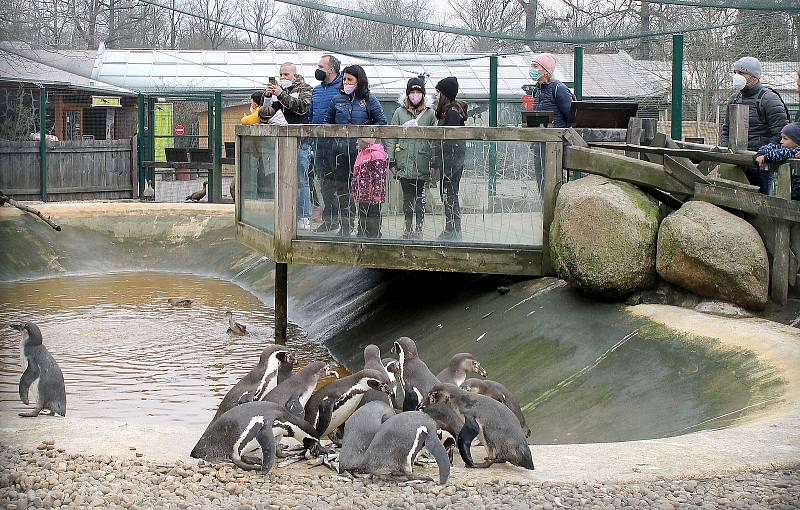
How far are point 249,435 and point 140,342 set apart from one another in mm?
8272

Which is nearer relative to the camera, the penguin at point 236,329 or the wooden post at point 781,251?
the wooden post at point 781,251

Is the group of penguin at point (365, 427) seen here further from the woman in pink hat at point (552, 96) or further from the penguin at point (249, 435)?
the woman in pink hat at point (552, 96)

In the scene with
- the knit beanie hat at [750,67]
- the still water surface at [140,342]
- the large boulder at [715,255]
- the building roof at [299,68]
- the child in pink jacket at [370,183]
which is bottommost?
the still water surface at [140,342]

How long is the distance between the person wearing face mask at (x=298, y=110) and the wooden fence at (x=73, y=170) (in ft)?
29.4

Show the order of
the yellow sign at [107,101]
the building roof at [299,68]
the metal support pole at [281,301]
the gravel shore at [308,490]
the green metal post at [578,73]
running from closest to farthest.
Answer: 1. the gravel shore at [308,490]
2. the metal support pole at [281,301]
3. the green metal post at [578,73]
4. the yellow sign at [107,101]
5. the building roof at [299,68]

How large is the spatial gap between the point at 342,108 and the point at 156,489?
8.08 m

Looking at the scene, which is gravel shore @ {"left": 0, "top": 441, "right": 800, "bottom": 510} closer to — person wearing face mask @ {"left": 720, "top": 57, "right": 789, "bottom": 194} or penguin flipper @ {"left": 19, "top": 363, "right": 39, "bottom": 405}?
penguin flipper @ {"left": 19, "top": 363, "right": 39, "bottom": 405}

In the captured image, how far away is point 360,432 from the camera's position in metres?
6.47

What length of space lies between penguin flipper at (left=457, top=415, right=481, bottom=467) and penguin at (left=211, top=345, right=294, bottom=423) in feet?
5.46

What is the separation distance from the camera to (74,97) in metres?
29.3

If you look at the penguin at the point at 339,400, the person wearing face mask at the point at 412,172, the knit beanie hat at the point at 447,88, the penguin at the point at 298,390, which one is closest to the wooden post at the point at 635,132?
the knit beanie hat at the point at 447,88

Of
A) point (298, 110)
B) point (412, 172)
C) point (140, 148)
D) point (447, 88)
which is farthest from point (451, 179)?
point (140, 148)

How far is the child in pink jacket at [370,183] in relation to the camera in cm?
1261

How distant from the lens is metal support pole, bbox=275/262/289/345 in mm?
14148
